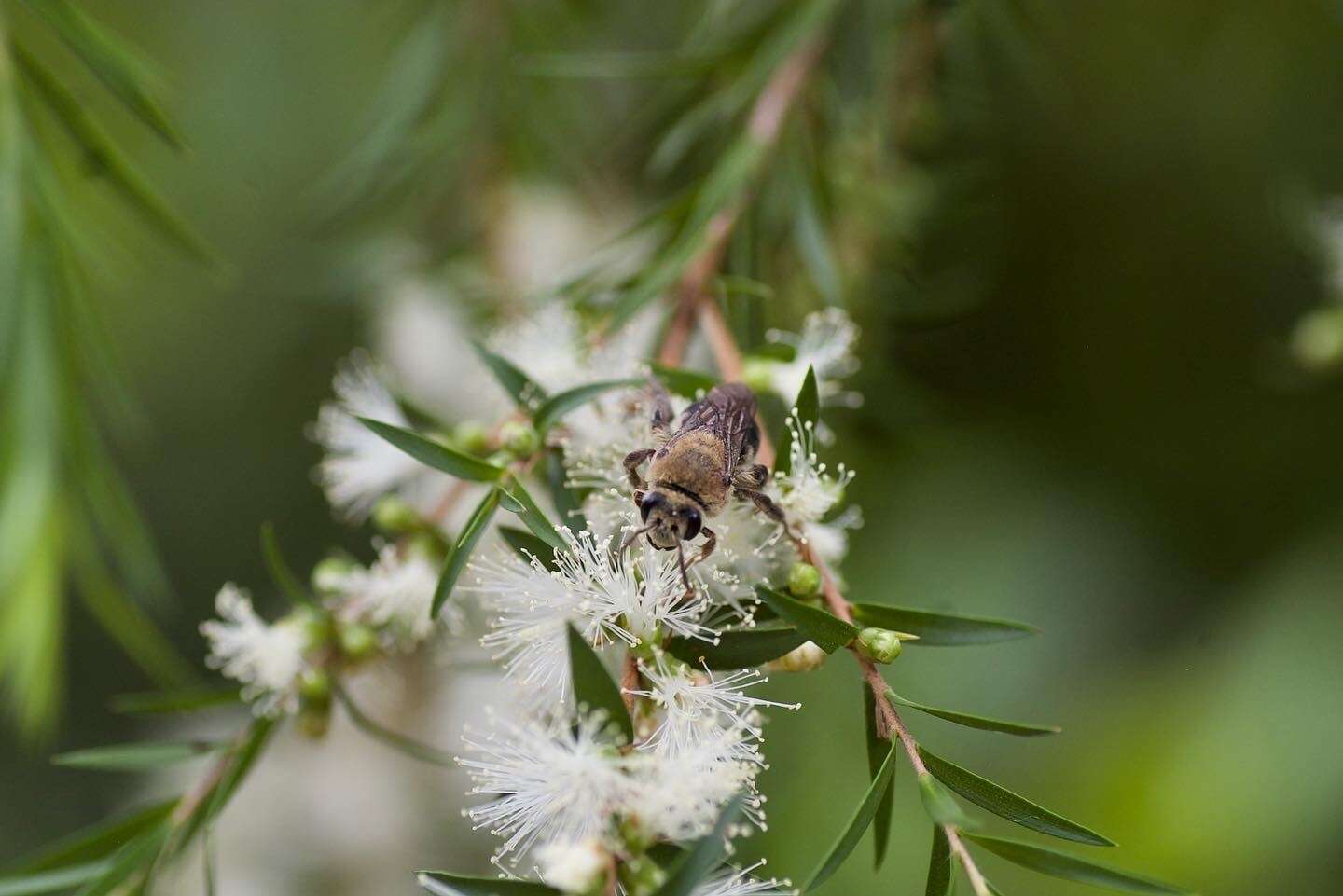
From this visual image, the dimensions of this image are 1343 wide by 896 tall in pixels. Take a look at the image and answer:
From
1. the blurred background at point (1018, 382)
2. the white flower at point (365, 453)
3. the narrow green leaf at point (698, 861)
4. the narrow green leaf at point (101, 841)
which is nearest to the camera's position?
the narrow green leaf at point (698, 861)

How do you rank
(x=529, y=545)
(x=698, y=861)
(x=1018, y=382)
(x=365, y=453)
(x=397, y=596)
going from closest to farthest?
(x=698, y=861) < (x=529, y=545) < (x=397, y=596) < (x=365, y=453) < (x=1018, y=382)

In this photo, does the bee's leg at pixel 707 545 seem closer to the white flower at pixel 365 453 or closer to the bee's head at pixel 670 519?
the bee's head at pixel 670 519

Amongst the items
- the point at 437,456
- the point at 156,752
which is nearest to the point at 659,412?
the point at 437,456

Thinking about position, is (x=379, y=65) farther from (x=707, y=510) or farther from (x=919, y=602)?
(x=707, y=510)

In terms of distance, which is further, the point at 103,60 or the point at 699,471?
the point at 103,60

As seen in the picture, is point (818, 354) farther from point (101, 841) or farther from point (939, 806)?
point (101, 841)

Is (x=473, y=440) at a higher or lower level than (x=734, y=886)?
higher

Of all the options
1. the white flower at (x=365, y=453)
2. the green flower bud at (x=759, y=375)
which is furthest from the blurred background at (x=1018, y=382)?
the green flower bud at (x=759, y=375)
